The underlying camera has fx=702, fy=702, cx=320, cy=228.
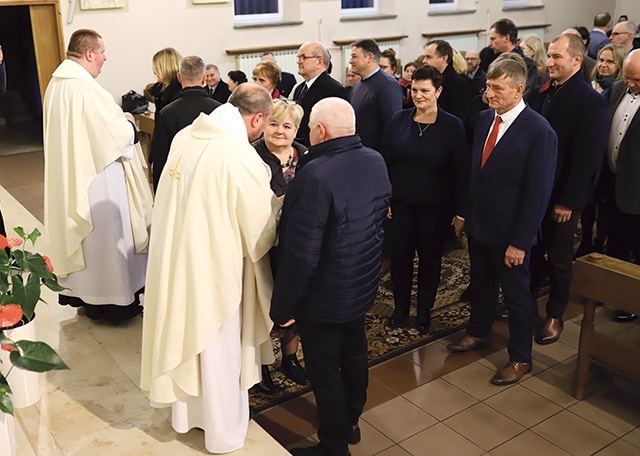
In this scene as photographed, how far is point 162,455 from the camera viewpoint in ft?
9.75

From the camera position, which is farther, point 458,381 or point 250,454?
point 458,381

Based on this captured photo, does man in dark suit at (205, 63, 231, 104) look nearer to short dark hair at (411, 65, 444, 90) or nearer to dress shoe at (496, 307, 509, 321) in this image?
short dark hair at (411, 65, 444, 90)

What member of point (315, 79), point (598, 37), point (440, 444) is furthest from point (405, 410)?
point (598, 37)

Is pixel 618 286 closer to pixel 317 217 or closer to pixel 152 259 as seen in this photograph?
pixel 317 217

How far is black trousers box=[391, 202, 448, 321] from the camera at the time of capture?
4.14 meters

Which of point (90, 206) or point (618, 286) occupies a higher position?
point (90, 206)

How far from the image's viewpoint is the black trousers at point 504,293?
371 cm

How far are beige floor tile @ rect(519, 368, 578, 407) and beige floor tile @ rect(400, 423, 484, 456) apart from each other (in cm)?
63

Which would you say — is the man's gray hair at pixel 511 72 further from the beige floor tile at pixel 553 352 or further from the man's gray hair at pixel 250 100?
the beige floor tile at pixel 553 352

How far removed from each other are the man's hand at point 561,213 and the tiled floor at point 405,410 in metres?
0.75

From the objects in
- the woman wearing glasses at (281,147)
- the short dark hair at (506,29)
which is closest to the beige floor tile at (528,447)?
the woman wearing glasses at (281,147)

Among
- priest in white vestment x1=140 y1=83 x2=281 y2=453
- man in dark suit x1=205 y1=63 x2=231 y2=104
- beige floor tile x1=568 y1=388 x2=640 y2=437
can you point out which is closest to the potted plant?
priest in white vestment x1=140 y1=83 x2=281 y2=453

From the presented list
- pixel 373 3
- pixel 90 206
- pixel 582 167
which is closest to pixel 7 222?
pixel 90 206

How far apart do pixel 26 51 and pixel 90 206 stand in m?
8.50
